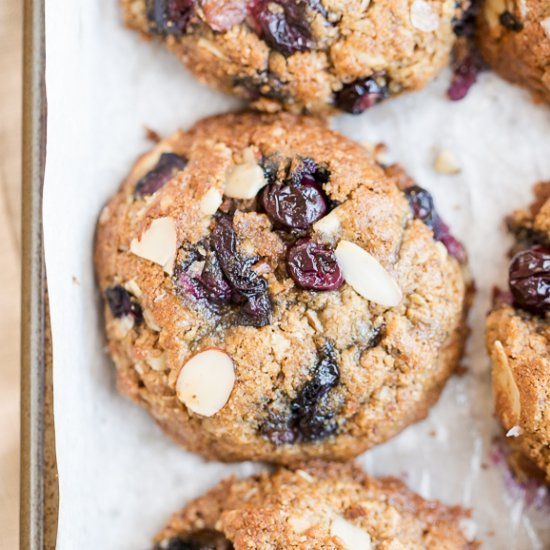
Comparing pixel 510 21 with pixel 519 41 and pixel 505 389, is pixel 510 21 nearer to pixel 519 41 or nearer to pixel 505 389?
pixel 519 41

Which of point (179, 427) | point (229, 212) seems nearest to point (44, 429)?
point (179, 427)

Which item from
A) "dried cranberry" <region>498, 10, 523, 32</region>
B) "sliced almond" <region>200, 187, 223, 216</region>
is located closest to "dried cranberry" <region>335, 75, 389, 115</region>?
"dried cranberry" <region>498, 10, 523, 32</region>

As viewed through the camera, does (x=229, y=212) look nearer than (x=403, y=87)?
Yes

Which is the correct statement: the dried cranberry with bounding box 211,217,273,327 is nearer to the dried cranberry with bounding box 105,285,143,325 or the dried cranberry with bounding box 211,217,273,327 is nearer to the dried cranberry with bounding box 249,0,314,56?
the dried cranberry with bounding box 105,285,143,325

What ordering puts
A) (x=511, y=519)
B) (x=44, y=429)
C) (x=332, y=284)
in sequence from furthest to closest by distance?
(x=511, y=519), (x=44, y=429), (x=332, y=284)

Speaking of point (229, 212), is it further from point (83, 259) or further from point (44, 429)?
point (44, 429)

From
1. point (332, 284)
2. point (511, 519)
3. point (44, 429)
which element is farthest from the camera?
point (511, 519)

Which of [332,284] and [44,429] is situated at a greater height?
[332,284]
